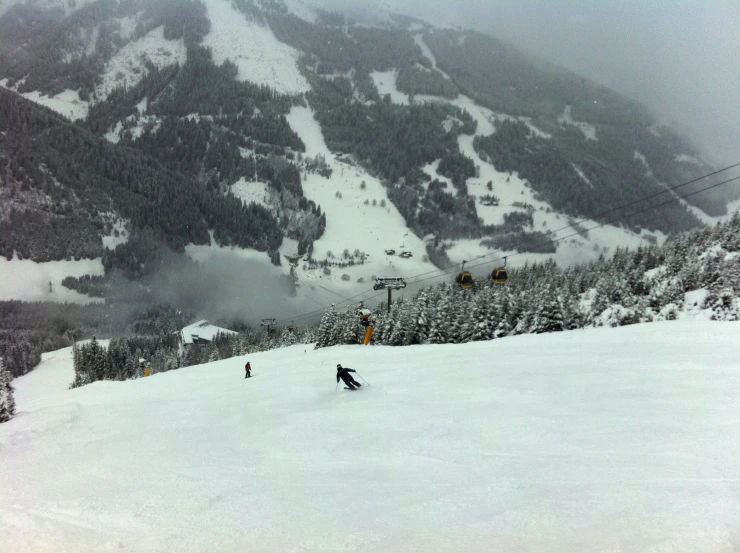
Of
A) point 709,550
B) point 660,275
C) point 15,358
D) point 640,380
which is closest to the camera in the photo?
point 709,550

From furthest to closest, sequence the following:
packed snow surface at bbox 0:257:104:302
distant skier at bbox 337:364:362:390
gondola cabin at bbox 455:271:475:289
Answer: packed snow surface at bbox 0:257:104:302 < gondola cabin at bbox 455:271:475:289 < distant skier at bbox 337:364:362:390

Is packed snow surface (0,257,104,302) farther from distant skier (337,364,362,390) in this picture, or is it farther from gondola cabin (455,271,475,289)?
distant skier (337,364,362,390)

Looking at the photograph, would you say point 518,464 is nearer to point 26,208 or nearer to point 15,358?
point 15,358

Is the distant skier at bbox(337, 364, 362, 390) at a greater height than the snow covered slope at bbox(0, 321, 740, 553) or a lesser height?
lesser

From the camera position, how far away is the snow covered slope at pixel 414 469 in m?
4.93

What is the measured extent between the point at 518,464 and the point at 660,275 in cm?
6351

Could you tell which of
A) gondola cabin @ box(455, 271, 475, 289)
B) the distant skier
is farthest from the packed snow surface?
the distant skier

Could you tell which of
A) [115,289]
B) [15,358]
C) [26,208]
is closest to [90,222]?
[26,208]

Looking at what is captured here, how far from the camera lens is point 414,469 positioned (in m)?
7.05

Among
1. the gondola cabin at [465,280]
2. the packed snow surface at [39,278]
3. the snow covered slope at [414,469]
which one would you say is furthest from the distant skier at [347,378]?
the packed snow surface at [39,278]

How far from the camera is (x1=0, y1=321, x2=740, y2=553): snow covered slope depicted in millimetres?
4926

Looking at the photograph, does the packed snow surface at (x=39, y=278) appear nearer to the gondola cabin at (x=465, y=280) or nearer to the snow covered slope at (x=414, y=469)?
the gondola cabin at (x=465, y=280)

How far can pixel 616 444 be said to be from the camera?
7.14 m

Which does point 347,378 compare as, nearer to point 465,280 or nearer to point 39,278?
A: point 465,280
